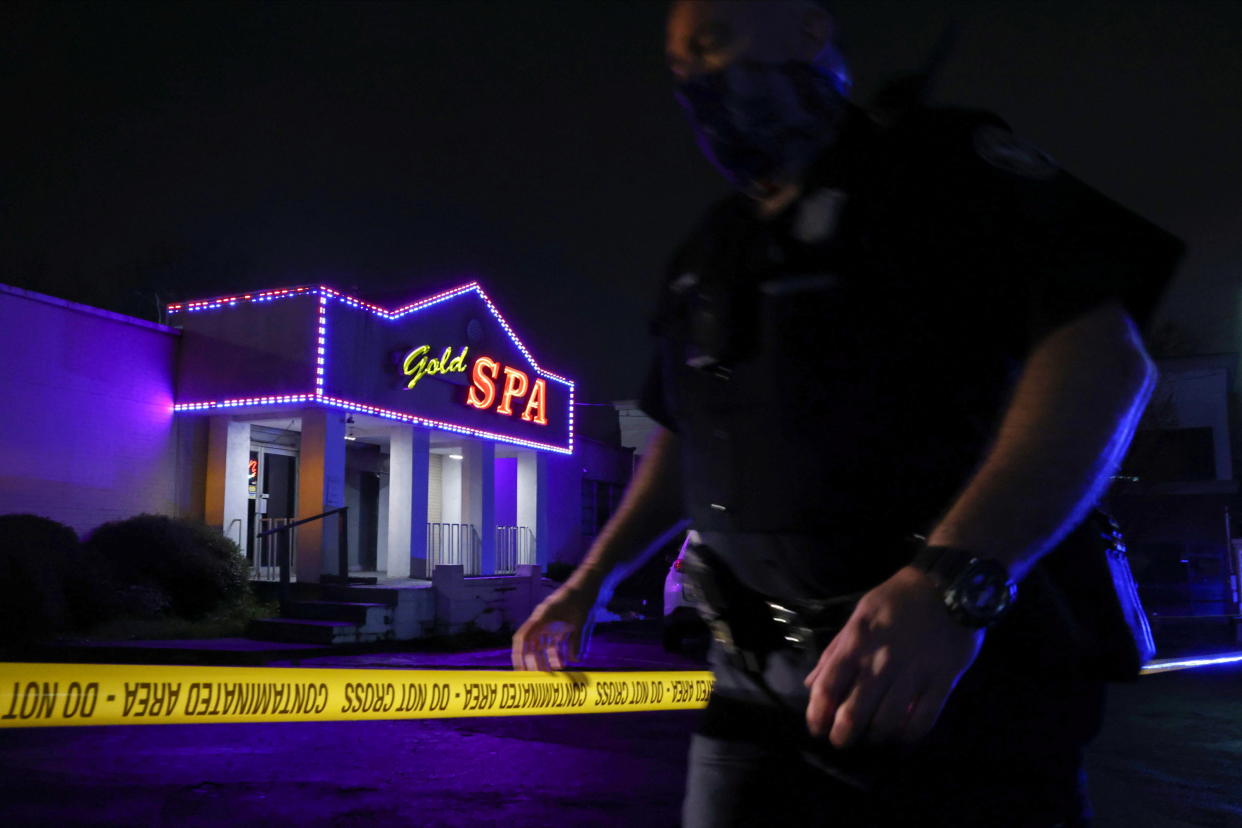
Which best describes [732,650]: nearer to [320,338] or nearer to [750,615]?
[750,615]

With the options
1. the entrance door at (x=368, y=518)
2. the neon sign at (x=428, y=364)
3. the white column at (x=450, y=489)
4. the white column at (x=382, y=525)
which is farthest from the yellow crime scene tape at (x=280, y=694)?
the white column at (x=450, y=489)

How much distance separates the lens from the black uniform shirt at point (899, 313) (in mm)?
1251

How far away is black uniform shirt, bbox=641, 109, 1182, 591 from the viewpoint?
125cm

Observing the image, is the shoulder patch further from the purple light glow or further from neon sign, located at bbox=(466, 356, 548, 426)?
neon sign, located at bbox=(466, 356, 548, 426)

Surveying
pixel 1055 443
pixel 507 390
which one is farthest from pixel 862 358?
pixel 507 390

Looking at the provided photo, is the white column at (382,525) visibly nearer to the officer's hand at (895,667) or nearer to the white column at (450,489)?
the white column at (450,489)

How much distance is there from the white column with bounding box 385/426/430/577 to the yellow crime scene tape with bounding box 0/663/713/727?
15.2 metres

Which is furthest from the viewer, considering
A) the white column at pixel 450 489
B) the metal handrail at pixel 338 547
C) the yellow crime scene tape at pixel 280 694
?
the white column at pixel 450 489

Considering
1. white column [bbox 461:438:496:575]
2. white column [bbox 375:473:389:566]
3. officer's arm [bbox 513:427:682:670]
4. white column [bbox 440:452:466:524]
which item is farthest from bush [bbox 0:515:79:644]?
officer's arm [bbox 513:427:682:670]

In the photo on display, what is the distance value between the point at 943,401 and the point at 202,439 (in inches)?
668

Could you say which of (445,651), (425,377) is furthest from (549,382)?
(445,651)

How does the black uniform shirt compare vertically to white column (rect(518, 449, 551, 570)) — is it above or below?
below

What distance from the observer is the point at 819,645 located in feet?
4.33

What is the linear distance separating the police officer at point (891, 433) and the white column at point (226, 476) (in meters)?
16.1
